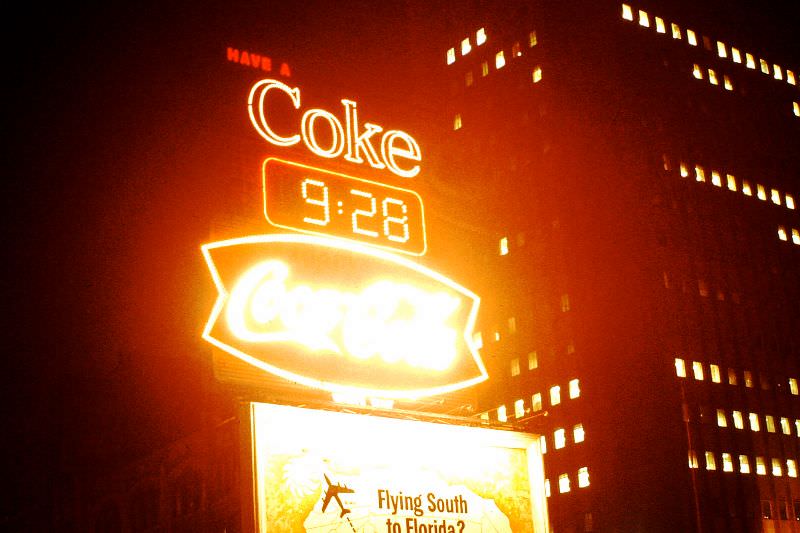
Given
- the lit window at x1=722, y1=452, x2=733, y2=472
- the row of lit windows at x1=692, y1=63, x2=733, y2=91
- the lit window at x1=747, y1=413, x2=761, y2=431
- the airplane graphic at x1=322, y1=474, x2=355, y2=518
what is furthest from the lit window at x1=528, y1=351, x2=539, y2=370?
the airplane graphic at x1=322, y1=474, x2=355, y2=518

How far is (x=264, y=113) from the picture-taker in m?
14.8

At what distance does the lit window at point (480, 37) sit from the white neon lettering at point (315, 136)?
83415 mm

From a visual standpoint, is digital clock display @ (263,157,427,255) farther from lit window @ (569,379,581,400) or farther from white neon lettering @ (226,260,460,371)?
lit window @ (569,379,581,400)

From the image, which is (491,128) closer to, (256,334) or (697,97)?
(697,97)

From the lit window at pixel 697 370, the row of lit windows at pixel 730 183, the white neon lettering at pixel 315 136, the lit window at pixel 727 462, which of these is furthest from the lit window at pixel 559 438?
the white neon lettering at pixel 315 136

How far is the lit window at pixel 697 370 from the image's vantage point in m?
77.9

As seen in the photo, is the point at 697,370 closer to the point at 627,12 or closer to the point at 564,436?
the point at 564,436

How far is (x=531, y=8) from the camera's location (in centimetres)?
9062

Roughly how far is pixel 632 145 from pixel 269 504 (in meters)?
76.4

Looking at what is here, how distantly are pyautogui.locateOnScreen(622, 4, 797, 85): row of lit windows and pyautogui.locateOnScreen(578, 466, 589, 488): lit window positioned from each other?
39474mm

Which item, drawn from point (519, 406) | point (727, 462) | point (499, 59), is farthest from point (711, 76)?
point (727, 462)

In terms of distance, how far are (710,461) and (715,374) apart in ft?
24.3

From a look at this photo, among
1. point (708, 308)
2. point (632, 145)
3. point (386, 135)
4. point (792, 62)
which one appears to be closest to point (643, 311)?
point (708, 308)

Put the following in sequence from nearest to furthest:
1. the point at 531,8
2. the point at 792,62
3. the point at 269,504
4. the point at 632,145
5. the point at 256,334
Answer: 1. the point at 269,504
2. the point at 256,334
3. the point at 632,145
4. the point at 531,8
5. the point at 792,62
